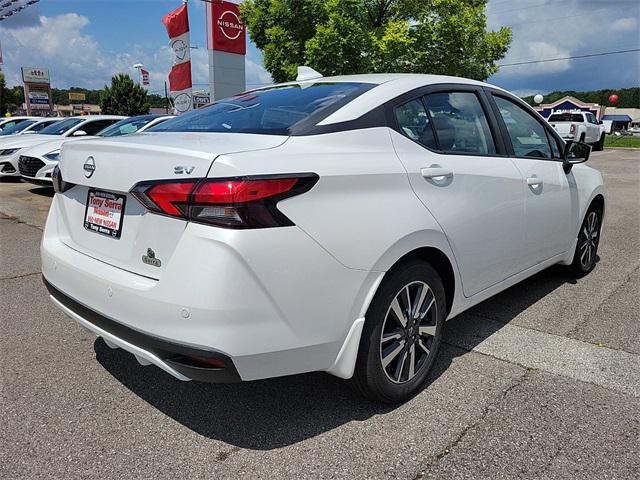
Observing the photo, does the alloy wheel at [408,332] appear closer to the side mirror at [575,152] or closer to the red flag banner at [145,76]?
the side mirror at [575,152]

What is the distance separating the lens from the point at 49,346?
3.35m

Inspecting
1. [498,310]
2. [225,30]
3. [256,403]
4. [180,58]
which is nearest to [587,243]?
[498,310]

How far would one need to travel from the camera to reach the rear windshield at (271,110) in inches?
101

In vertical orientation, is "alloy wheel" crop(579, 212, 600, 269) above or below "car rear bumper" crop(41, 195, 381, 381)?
below

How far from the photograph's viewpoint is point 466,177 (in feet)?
9.59

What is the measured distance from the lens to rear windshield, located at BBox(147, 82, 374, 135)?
101 inches

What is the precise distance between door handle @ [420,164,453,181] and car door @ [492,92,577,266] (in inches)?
36.8

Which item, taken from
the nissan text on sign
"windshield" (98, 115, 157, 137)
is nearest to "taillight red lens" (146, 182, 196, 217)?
"windshield" (98, 115, 157, 137)

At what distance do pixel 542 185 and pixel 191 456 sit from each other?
2.87 metres

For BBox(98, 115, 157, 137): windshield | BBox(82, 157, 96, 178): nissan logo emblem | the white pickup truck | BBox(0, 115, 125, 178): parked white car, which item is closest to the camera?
BBox(82, 157, 96, 178): nissan logo emblem

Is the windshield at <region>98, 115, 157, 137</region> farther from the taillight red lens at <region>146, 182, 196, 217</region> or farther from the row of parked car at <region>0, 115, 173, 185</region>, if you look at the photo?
the taillight red lens at <region>146, 182, 196, 217</region>

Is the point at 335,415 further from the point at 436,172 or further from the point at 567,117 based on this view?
the point at 567,117

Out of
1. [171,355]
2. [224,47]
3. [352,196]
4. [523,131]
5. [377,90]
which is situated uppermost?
[224,47]

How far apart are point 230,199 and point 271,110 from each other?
3.38ft
